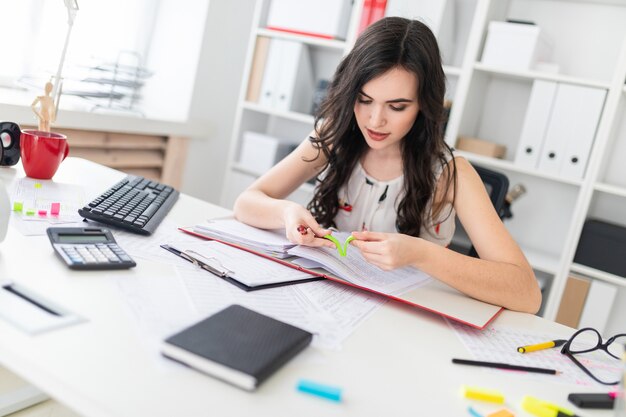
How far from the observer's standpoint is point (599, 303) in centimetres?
218

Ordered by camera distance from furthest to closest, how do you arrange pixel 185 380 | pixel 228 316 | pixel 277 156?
pixel 277 156, pixel 228 316, pixel 185 380

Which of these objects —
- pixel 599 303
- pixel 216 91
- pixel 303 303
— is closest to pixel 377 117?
pixel 303 303

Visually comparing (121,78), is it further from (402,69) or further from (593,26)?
(593,26)

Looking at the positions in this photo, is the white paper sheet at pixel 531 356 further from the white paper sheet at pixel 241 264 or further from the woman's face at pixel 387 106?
the woman's face at pixel 387 106

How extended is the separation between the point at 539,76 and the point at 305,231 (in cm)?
156

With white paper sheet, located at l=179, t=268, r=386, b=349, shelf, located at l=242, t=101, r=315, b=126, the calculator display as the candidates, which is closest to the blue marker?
white paper sheet, located at l=179, t=268, r=386, b=349

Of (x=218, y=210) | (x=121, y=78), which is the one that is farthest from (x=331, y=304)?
(x=121, y=78)

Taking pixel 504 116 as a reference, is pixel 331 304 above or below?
below

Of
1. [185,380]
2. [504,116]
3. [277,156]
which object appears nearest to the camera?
[185,380]

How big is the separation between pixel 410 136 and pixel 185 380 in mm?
1041

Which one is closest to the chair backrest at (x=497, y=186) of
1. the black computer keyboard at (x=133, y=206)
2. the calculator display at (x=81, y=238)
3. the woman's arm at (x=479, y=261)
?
the woman's arm at (x=479, y=261)

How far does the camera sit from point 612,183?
7.87 ft

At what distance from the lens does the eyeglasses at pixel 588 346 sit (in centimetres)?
94

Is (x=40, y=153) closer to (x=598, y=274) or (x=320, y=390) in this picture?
(x=320, y=390)
